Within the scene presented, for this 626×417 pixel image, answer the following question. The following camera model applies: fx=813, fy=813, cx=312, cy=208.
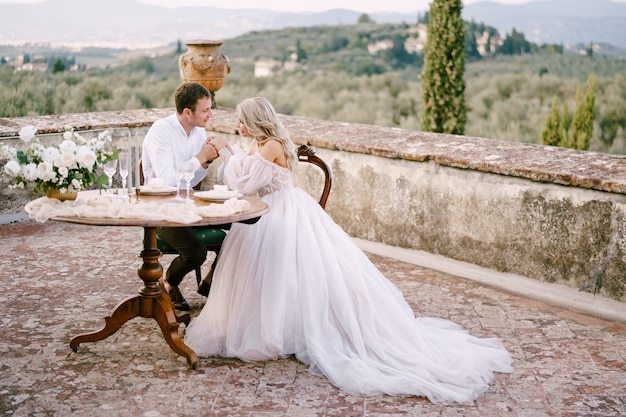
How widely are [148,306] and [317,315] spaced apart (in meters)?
0.94

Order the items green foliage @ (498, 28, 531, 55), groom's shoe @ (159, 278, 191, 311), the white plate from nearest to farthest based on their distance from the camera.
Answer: the white plate, groom's shoe @ (159, 278, 191, 311), green foliage @ (498, 28, 531, 55)

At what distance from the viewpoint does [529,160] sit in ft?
19.1

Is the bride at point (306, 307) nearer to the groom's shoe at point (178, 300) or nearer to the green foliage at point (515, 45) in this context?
the groom's shoe at point (178, 300)

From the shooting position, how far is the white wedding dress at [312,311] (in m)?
4.26

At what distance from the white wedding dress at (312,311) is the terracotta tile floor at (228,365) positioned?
0.12 meters

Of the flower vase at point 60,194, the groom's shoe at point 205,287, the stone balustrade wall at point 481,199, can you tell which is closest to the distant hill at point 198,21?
the stone balustrade wall at point 481,199

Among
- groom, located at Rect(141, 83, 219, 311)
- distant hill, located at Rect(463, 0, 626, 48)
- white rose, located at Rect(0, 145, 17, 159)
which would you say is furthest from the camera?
distant hill, located at Rect(463, 0, 626, 48)

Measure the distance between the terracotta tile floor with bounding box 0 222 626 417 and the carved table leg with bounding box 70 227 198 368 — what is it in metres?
0.11

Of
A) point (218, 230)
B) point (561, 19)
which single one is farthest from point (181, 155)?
point (561, 19)

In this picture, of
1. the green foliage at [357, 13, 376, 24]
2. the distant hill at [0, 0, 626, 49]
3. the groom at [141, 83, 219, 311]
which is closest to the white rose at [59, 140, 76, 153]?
the groom at [141, 83, 219, 311]

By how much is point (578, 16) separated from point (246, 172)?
44.3 metres

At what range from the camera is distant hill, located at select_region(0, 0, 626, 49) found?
79.8ft

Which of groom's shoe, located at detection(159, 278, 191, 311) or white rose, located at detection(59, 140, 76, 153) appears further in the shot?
groom's shoe, located at detection(159, 278, 191, 311)

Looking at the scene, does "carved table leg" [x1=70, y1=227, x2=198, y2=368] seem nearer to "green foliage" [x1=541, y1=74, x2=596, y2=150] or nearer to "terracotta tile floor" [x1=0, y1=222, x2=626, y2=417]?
"terracotta tile floor" [x1=0, y1=222, x2=626, y2=417]
